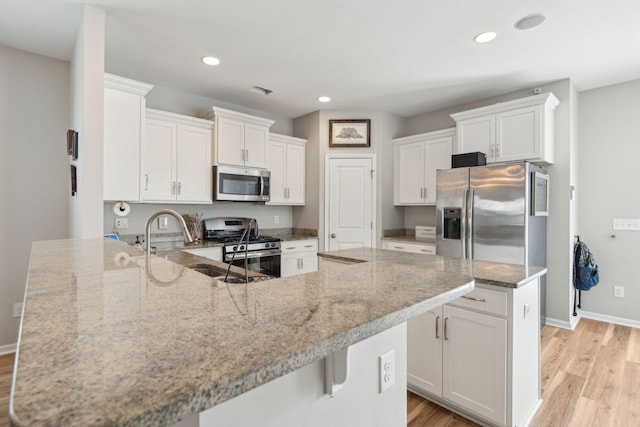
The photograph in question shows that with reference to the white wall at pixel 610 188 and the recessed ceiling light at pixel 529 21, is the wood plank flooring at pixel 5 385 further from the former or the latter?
the white wall at pixel 610 188

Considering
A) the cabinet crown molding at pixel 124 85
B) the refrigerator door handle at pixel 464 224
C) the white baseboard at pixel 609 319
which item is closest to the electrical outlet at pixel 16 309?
the cabinet crown molding at pixel 124 85

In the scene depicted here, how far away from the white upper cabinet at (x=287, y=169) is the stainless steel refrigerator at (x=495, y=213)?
6.44 ft

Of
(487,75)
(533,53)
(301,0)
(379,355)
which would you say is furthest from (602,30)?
(379,355)

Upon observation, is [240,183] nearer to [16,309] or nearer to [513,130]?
[16,309]

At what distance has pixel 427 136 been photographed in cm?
430

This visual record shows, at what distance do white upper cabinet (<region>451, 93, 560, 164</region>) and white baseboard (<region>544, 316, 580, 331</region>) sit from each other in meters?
1.72

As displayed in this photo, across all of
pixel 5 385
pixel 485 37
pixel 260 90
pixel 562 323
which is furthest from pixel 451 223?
pixel 5 385

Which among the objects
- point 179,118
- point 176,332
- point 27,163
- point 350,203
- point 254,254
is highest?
point 179,118

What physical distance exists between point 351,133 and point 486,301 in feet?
10.6

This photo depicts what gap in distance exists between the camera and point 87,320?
566 millimetres

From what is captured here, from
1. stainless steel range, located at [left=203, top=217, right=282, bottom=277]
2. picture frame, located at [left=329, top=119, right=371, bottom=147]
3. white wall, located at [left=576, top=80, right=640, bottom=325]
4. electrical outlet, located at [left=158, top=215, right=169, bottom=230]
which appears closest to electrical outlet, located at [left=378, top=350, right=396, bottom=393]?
stainless steel range, located at [left=203, top=217, right=282, bottom=277]

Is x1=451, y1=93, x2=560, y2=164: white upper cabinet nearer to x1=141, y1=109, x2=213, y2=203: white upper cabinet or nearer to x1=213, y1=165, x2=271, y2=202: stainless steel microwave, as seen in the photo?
x1=213, y1=165, x2=271, y2=202: stainless steel microwave

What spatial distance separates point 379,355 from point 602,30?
124 inches

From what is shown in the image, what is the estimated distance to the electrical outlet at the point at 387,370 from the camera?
953 millimetres
